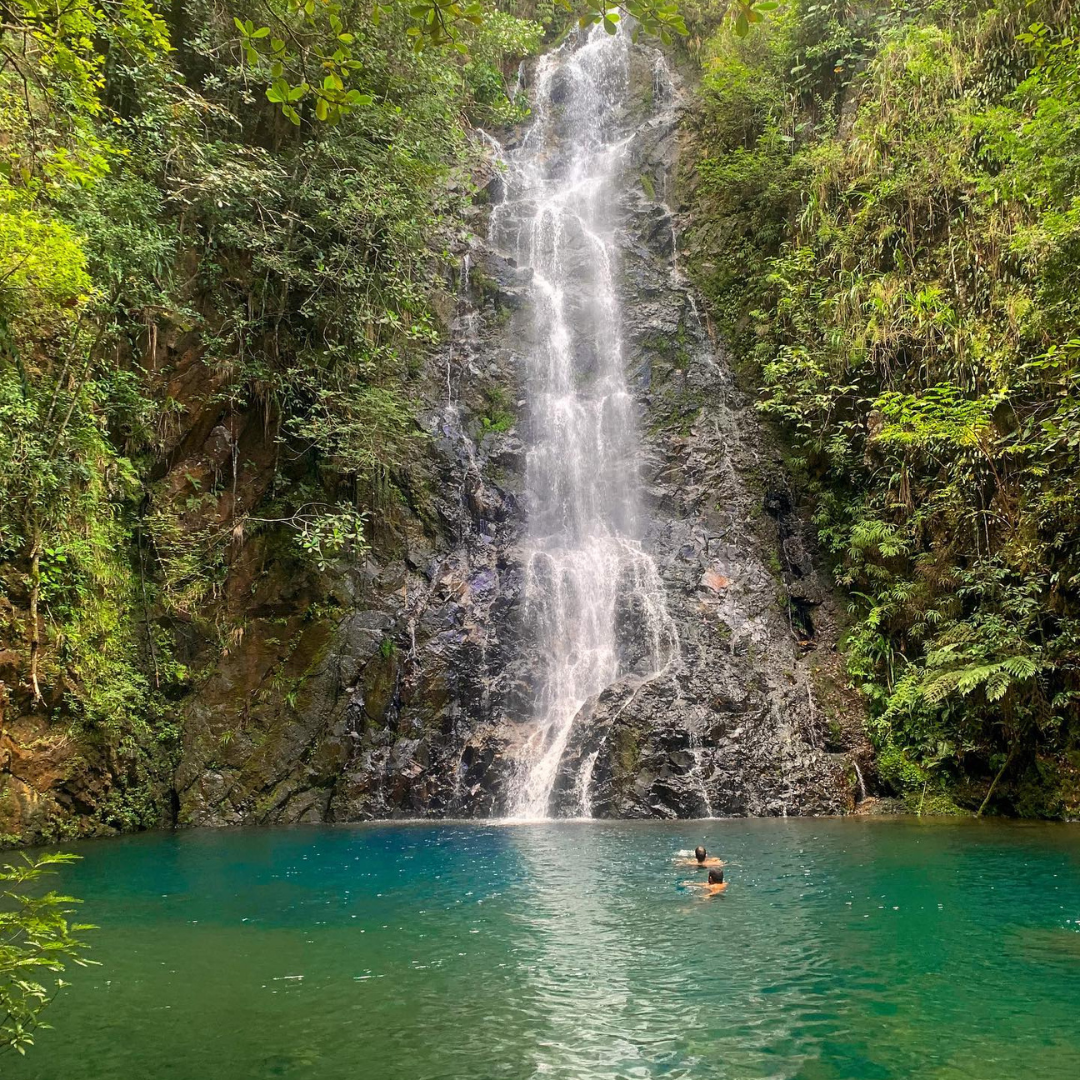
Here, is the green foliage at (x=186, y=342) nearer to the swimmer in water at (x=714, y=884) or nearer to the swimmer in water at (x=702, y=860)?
the swimmer in water at (x=702, y=860)

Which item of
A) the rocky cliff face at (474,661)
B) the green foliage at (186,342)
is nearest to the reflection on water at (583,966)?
the rocky cliff face at (474,661)

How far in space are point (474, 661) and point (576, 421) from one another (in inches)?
266

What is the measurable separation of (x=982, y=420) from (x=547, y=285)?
498 inches

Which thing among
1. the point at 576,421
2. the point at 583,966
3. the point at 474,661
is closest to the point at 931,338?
the point at 576,421

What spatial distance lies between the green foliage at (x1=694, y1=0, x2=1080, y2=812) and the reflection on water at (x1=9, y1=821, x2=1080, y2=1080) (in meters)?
3.21

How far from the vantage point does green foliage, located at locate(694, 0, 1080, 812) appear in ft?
40.3

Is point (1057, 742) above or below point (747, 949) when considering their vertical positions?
above

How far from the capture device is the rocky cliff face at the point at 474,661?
552 inches

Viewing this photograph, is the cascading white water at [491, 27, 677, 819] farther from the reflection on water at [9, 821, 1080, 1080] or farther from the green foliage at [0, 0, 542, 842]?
the reflection on water at [9, 821, 1080, 1080]

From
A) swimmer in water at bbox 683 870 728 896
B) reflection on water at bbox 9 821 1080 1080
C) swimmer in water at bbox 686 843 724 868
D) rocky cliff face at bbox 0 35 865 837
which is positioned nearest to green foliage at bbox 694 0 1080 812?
rocky cliff face at bbox 0 35 865 837

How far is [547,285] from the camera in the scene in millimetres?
22141

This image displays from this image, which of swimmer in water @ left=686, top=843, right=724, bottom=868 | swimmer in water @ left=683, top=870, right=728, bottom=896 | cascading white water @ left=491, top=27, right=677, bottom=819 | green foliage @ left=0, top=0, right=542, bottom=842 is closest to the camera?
swimmer in water @ left=683, top=870, right=728, bottom=896

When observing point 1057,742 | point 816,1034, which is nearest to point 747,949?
point 816,1034

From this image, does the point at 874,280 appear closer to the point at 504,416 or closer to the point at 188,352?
the point at 504,416
